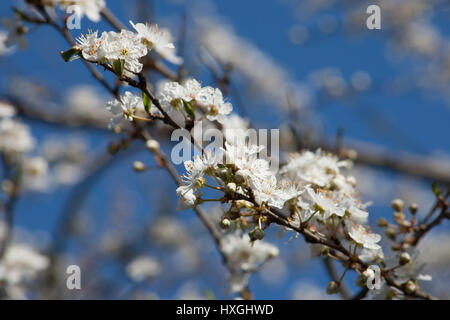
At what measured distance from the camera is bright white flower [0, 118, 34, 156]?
2969mm

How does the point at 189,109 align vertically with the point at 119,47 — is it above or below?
below

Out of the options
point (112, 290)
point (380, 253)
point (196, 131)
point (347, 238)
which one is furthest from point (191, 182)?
point (112, 290)

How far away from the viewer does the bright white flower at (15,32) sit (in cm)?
201

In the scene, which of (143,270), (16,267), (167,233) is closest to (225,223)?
(16,267)

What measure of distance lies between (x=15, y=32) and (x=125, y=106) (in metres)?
0.89

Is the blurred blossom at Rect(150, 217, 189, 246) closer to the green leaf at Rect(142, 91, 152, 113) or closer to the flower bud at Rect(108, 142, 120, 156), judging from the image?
the flower bud at Rect(108, 142, 120, 156)

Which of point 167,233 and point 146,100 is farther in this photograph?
point 167,233

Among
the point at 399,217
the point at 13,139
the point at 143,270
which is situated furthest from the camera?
the point at 143,270

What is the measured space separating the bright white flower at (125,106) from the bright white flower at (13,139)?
174 centimetres

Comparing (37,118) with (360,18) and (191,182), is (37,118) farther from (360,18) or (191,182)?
(360,18)

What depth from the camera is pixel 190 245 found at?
20.5 ft

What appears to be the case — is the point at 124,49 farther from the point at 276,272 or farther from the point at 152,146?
the point at 276,272

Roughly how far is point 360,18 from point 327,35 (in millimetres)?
1660

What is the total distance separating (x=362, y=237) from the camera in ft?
4.91
